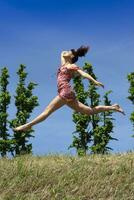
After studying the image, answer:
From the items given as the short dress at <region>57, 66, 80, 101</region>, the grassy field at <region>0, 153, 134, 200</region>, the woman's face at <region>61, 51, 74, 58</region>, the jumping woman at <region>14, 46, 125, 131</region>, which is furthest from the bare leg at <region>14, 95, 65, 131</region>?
the grassy field at <region>0, 153, 134, 200</region>

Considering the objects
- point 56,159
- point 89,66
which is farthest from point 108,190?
point 89,66

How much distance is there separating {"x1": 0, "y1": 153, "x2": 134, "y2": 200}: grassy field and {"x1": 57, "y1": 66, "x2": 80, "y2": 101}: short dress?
1.68 metres

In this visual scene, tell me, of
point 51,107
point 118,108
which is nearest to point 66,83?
point 51,107

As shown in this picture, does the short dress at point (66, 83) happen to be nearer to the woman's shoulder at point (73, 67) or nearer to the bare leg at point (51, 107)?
the woman's shoulder at point (73, 67)

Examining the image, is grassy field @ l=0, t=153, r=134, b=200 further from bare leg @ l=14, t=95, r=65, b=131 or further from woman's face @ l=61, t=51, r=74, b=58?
woman's face @ l=61, t=51, r=74, b=58

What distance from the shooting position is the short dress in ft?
49.7

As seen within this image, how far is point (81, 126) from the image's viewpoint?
112 feet

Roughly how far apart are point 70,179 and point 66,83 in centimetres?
299

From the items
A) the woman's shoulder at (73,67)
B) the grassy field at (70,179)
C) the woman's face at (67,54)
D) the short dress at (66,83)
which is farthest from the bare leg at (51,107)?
the grassy field at (70,179)

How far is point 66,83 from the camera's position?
15.2 metres

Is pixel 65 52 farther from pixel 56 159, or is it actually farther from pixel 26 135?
pixel 26 135

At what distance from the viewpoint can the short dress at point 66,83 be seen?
49.7ft

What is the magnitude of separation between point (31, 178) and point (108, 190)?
70.1 inches

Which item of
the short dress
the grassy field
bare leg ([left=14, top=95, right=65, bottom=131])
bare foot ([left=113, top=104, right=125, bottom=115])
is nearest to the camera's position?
the grassy field
